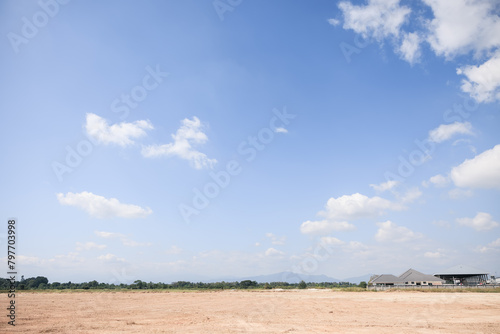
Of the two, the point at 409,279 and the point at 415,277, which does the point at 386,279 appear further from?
the point at 415,277

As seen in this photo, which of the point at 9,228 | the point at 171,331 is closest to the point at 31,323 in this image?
the point at 9,228

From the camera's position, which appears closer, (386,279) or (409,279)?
(386,279)

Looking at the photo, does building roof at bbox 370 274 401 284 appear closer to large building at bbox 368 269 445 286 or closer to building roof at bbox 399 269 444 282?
large building at bbox 368 269 445 286

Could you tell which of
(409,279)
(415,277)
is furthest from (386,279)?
(415,277)

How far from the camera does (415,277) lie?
236 feet

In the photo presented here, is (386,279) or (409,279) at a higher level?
(386,279)

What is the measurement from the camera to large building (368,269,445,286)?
225 ft

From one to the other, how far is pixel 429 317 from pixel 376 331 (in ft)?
22.6

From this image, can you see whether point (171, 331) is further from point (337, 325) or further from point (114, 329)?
point (337, 325)

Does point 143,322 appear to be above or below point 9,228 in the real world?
below

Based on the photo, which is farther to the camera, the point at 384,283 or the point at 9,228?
the point at 384,283

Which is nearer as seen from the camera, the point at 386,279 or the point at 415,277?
the point at 386,279

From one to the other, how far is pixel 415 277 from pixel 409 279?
162cm

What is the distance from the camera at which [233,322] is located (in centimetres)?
1738
